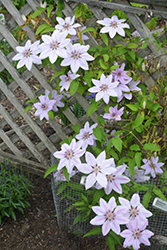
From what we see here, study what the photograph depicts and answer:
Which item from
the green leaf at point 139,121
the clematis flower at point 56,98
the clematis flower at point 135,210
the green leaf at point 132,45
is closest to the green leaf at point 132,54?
the green leaf at point 132,45

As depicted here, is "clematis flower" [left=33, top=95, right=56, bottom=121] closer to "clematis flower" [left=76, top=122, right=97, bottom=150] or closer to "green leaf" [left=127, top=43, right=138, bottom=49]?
"clematis flower" [left=76, top=122, right=97, bottom=150]

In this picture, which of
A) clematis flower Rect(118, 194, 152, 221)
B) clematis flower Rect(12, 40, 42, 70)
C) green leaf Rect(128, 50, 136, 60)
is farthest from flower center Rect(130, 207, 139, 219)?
clematis flower Rect(12, 40, 42, 70)

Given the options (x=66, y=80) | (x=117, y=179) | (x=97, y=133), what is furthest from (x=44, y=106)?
(x=117, y=179)

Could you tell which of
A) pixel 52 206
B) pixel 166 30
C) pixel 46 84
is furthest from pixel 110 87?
pixel 52 206

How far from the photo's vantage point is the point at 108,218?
98cm

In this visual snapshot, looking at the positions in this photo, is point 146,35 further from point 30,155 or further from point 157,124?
point 30,155

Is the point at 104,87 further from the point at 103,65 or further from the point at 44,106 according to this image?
the point at 44,106

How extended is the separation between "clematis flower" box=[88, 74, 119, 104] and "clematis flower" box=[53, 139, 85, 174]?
253mm

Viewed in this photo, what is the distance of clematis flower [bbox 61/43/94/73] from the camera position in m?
1.15

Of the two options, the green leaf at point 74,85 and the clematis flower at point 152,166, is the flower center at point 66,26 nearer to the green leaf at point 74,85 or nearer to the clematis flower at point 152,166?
the green leaf at point 74,85

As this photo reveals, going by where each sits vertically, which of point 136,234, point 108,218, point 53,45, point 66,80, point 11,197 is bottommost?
point 136,234

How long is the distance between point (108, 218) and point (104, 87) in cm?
57

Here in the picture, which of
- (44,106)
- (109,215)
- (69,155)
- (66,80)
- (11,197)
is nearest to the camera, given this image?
(109,215)

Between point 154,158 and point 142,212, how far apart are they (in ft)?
1.05
